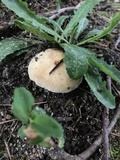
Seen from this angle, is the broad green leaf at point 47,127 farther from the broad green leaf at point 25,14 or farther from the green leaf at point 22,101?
the broad green leaf at point 25,14

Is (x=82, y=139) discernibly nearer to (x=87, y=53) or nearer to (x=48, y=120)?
(x=87, y=53)

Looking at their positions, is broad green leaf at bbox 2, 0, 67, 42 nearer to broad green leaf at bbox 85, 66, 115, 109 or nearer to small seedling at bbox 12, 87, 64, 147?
broad green leaf at bbox 85, 66, 115, 109

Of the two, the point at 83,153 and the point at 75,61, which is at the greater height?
the point at 75,61

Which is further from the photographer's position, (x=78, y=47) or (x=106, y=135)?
(x=78, y=47)

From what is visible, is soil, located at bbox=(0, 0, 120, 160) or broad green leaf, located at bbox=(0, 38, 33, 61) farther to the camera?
broad green leaf, located at bbox=(0, 38, 33, 61)

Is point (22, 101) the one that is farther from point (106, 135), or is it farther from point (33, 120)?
point (106, 135)

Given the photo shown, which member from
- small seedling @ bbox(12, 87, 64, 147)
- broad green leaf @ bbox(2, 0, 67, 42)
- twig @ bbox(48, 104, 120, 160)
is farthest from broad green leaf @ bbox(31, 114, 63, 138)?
broad green leaf @ bbox(2, 0, 67, 42)

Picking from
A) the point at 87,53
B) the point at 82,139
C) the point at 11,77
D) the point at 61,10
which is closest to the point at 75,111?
the point at 82,139

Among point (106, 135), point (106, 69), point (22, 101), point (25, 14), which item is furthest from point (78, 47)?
point (22, 101)
